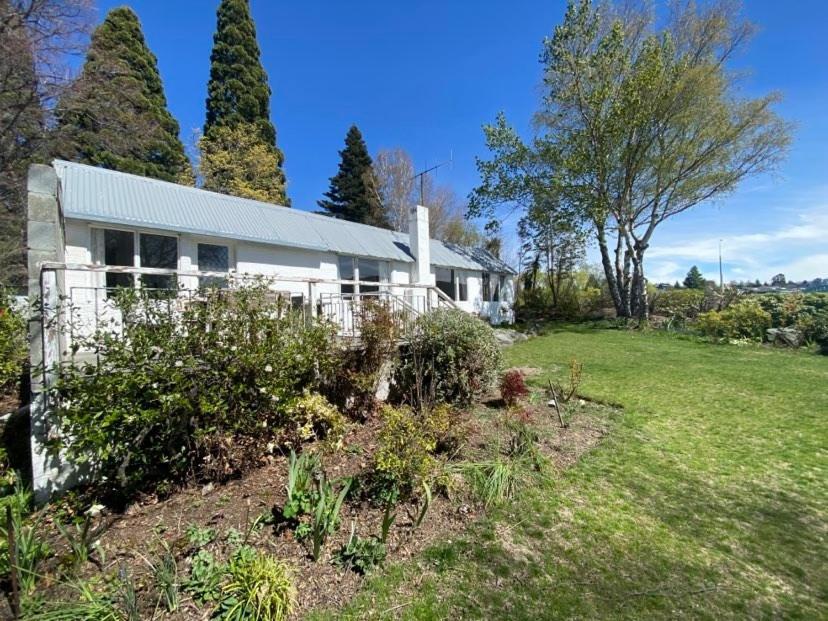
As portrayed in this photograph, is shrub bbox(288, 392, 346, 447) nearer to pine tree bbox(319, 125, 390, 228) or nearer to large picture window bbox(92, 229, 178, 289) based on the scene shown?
large picture window bbox(92, 229, 178, 289)

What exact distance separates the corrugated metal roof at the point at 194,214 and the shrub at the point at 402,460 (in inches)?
278

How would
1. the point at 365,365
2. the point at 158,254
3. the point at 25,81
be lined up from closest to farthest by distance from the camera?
the point at 365,365 < the point at 158,254 < the point at 25,81

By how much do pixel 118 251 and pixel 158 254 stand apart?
741 millimetres

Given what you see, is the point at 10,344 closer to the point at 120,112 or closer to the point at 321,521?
the point at 321,521

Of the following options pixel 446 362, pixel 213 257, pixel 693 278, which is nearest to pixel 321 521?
pixel 446 362

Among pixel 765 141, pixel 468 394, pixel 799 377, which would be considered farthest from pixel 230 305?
pixel 765 141

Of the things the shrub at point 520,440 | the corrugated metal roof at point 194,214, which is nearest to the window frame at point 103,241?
the corrugated metal roof at point 194,214

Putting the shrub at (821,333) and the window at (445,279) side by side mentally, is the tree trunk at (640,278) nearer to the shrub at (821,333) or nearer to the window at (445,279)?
the shrub at (821,333)

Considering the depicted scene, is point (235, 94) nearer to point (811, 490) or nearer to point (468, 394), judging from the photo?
point (468, 394)

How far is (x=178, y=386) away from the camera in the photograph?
123 inches

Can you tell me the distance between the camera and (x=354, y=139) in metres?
29.3

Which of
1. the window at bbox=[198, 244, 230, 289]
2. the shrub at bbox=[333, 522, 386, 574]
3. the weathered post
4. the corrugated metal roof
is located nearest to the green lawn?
the shrub at bbox=[333, 522, 386, 574]

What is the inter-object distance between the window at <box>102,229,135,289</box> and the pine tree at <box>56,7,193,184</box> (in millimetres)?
8999

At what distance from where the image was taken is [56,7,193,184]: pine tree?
1375 centimetres
